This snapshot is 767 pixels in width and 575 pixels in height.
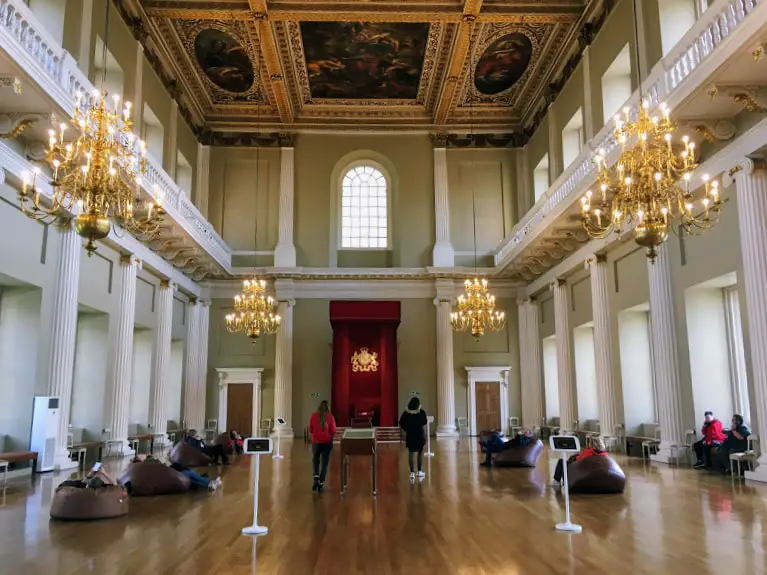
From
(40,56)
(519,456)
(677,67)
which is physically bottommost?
(519,456)

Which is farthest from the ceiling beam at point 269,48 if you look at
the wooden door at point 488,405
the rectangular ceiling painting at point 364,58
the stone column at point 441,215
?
the wooden door at point 488,405

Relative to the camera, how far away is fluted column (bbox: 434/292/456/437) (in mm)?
20141

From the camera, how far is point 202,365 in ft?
66.3

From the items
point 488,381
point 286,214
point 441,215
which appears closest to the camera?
point 488,381

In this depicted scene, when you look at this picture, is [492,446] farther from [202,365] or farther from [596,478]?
[202,365]

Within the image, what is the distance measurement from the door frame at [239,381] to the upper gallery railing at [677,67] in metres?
10.9

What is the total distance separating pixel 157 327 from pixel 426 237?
9274mm

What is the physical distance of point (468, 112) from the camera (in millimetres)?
21312

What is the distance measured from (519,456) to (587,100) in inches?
348

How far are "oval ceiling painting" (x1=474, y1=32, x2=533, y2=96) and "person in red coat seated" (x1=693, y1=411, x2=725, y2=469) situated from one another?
36.6 ft

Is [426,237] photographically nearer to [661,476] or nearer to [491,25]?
[491,25]

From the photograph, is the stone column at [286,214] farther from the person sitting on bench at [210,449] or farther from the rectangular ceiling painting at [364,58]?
the person sitting on bench at [210,449]

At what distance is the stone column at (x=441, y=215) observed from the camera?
A: 828 inches

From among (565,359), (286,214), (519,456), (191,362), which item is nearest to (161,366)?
(191,362)
